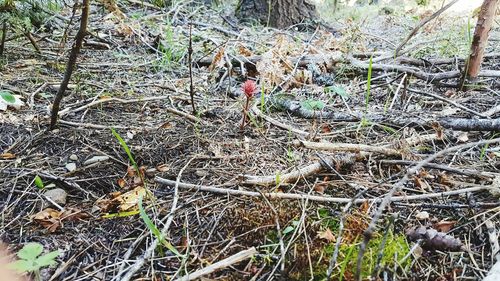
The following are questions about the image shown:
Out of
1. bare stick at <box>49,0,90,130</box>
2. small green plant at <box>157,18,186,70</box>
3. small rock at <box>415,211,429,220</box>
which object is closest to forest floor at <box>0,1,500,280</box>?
small rock at <box>415,211,429,220</box>

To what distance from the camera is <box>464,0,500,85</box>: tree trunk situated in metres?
2.28

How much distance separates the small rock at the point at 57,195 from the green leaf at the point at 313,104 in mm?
1262

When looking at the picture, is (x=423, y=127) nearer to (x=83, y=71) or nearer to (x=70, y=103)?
(x=70, y=103)

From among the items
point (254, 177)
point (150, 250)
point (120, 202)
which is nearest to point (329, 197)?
point (254, 177)

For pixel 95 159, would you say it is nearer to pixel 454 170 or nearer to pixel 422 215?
pixel 422 215

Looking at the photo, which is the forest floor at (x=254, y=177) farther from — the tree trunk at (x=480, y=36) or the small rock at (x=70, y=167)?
the tree trunk at (x=480, y=36)

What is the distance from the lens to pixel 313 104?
210 centimetres

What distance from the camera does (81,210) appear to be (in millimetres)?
A: 1389

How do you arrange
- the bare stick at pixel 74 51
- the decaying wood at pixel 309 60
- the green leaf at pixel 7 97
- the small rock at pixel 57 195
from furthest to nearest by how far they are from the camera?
the decaying wood at pixel 309 60
the green leaf at pixel 7 97
the bare stick at pixel 74 51
the small rock at pixel 57 195

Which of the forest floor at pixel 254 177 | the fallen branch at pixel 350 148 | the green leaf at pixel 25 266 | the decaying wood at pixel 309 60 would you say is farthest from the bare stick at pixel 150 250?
the decaying wood at pixel 309 60

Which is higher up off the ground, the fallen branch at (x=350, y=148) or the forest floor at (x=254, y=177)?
the fallen branch at (x=350, y=148)

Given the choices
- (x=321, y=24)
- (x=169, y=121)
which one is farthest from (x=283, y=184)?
(x=321, y=24)

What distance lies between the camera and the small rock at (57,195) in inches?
56.7

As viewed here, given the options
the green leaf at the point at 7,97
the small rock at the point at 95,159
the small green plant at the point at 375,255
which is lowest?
the small rock at the point at 95,159
